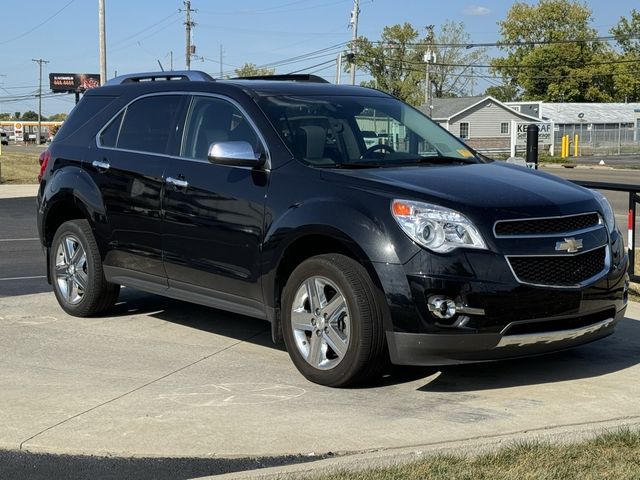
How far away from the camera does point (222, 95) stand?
258 inches

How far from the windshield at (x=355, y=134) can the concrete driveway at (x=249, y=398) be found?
1.45 m

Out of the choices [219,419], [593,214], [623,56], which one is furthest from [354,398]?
[623,56]

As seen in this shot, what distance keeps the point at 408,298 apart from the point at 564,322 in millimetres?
1003

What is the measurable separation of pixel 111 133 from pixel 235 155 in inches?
75.5

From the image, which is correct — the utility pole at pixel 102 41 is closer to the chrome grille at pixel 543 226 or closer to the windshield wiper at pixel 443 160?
the windshield wiper at pixel 443 160

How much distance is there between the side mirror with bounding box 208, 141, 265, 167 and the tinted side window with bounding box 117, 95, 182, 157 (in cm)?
95

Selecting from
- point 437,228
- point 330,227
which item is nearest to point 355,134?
point 330,227

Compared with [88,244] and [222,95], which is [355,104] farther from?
[88,244]

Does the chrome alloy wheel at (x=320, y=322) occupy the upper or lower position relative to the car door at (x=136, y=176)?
lower

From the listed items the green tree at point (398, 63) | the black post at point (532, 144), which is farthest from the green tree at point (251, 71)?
the black post at point (532, 144)

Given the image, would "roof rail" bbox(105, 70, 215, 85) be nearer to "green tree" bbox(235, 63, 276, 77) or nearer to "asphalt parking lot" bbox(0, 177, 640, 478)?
"asphalt parking lot" bbox(0, 177, 640, 478)

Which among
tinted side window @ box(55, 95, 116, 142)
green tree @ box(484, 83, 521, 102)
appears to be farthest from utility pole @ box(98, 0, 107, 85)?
green tree @ box(484, 83, 521, 102)

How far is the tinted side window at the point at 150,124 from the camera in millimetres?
6895

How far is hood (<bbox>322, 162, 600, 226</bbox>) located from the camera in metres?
5.25
